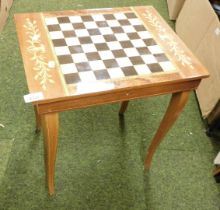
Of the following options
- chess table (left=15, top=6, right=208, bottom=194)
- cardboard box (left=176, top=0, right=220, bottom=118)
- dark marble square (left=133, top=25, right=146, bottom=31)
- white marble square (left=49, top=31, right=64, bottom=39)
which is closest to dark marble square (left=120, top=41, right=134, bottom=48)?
chess table (left=15, top=6, right=208, bottom=194)

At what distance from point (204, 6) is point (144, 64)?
95 cm

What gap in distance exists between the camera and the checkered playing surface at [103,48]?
32.6 inches

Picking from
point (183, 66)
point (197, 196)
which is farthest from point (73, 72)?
point (197, 196)

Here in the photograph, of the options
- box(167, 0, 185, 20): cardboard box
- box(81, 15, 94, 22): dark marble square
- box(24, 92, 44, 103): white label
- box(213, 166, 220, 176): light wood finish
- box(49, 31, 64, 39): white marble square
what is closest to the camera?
box(24, 92, 44, 103): white label

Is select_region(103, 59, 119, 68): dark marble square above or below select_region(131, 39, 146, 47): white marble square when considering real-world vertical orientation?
below

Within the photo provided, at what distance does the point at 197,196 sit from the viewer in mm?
1209

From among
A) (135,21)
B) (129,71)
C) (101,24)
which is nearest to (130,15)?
(135,21)

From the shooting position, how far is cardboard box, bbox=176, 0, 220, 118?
140cm

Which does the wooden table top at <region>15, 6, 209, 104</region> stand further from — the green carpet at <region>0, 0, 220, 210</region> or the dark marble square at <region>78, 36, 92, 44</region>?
the green carpet at <region>0, 0, 220, 210</region>

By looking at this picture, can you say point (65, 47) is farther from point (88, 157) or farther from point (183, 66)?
point (88, 157)

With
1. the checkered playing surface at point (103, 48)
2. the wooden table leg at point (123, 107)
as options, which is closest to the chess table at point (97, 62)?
the checkered playing surface at point (103, 48)

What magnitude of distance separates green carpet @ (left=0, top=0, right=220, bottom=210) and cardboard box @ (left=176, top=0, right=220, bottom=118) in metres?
0.13

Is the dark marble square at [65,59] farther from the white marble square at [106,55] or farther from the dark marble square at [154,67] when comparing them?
the dark marble square at [154,67]

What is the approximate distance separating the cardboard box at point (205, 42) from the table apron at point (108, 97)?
57 centimetres
